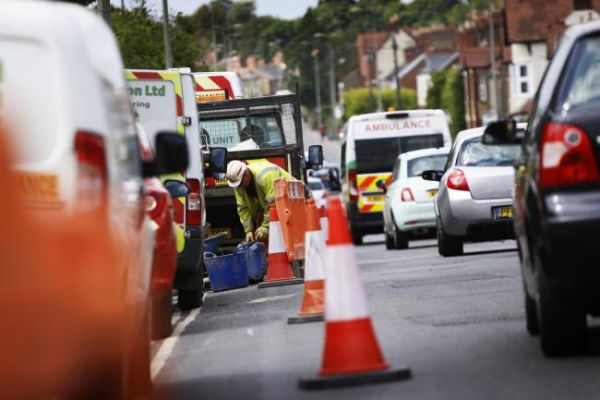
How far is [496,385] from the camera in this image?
29.4 ft

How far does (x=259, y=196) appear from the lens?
2106 cm

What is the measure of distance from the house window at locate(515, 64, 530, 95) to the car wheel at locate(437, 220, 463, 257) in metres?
80.1

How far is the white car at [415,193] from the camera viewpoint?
2816 cm

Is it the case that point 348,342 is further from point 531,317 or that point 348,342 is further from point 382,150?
point 382,150

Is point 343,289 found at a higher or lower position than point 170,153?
lower

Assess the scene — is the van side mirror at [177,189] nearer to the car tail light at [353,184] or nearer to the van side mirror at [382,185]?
the van side mirror at [382,185]

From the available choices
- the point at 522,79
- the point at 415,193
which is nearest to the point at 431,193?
the point at 415,193

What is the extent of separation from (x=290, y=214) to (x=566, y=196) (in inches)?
448

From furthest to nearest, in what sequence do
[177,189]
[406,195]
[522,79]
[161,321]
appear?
[522,79]
[406,195]
[161,321]
[177,189]

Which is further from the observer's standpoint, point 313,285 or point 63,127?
point 313,285

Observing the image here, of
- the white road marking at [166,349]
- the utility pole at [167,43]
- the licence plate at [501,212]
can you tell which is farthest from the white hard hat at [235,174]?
the utility pole at [167,43]

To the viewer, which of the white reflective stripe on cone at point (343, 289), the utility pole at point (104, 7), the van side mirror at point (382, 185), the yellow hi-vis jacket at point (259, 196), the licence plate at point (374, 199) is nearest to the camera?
the white reflective stripe on cone at point (343, 289)

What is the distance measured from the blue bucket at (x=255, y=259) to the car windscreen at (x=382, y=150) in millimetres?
14474

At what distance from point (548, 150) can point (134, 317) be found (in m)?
2.41
